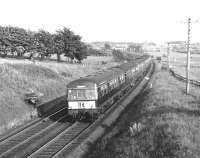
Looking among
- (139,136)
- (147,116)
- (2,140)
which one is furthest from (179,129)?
(2,140)

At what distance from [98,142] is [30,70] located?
22614 millimetres

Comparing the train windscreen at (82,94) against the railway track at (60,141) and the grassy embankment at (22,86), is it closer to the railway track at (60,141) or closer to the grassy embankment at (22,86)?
the railway track at (60,141)

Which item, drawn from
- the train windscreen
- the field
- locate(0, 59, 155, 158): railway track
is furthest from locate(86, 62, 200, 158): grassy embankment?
the field

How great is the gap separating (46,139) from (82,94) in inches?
188

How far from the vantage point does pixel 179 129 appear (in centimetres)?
1486

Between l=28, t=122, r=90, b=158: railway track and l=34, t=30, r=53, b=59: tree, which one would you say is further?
l=34, t=30, r=53, b=59: tree

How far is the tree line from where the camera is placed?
59375 millimetres

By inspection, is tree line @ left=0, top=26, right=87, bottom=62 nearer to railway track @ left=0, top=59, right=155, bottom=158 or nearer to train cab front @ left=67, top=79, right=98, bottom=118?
railway track @ left=0, top=59, right=155, bottom=158

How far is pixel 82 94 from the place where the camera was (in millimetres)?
22109

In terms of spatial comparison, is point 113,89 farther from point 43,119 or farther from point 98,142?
point 98,142

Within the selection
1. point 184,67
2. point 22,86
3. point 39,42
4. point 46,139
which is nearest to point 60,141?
point 46,139

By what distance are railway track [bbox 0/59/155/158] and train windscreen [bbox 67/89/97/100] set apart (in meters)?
2.06

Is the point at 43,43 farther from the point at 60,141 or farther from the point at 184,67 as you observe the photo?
the point at 184,67

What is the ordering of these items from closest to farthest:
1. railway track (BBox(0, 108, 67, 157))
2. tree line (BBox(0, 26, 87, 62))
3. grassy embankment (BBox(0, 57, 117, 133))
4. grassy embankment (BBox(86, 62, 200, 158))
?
grassy embankment (BBox(86, 62, 200, 158)), railway track (BBox(0, 108, 67, 157)), grassy embankment (BBox(0, 57, 117, 133)), tree line (BBox(0, 26, 87, 62))
